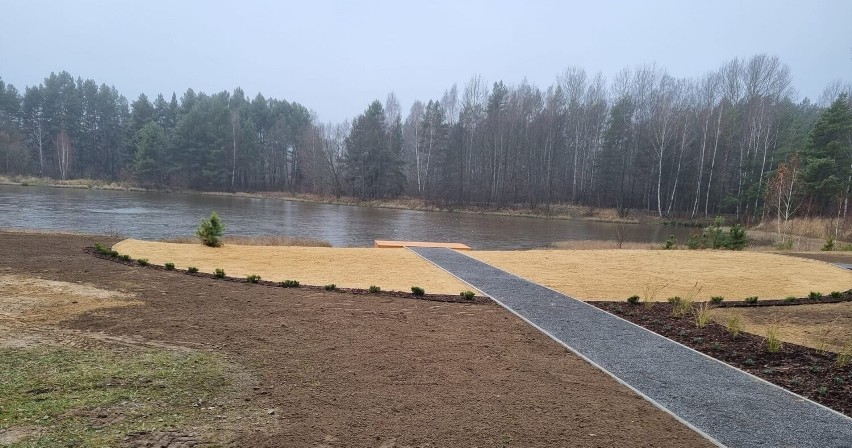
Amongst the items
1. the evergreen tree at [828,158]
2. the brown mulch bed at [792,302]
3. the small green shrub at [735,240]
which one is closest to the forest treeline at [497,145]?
the evergreen tree at [828,158]

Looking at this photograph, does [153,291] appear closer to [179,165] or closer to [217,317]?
[217,317]

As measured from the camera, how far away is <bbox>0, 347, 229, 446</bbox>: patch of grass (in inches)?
102

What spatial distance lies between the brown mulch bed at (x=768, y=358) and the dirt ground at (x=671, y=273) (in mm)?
1705

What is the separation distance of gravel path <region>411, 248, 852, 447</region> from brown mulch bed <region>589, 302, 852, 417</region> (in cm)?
21

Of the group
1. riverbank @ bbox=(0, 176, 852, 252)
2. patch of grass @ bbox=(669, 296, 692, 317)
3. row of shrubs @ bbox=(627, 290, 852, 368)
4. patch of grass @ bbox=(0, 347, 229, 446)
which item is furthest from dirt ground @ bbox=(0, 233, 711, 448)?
riverbank @ bbox=(0, 176, 852, 252)

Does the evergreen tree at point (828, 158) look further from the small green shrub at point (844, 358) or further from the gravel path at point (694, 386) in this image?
the gravel path at point (694, 386)

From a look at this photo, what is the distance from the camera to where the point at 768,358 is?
4.61 meters

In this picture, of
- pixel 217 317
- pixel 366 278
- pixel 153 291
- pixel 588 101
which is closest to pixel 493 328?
pixel 217 317

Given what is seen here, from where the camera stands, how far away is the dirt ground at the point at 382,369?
112 inches

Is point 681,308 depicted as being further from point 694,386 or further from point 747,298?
point 694,386

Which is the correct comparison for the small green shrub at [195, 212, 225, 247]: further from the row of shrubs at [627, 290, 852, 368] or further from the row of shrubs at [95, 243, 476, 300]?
the row of shrubs at [627, 290, 852, 368]

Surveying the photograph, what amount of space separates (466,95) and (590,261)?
42312 mm

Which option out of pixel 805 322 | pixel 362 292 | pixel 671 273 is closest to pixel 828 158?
pixel 671 273

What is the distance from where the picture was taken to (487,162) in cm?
4594
